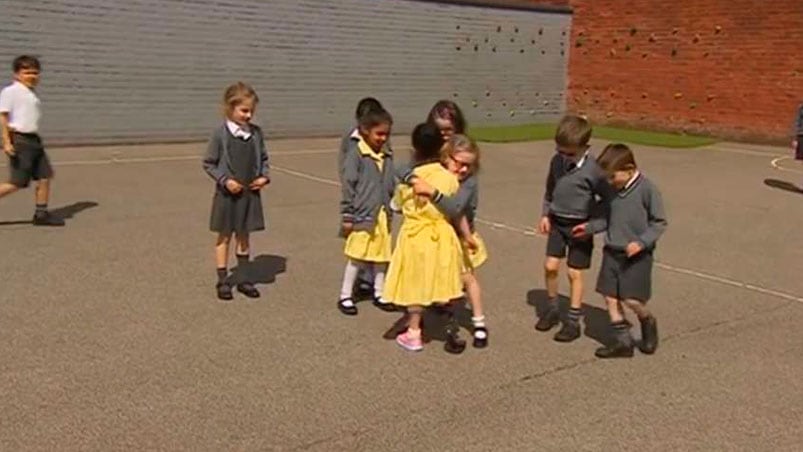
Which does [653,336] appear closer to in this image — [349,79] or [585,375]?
[585,375]

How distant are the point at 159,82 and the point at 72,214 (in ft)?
24.0

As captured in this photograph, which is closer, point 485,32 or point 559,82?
point 485,32

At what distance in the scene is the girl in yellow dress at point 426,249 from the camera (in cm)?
465

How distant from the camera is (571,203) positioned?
5.00 m

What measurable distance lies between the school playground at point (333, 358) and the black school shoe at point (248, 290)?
105mm

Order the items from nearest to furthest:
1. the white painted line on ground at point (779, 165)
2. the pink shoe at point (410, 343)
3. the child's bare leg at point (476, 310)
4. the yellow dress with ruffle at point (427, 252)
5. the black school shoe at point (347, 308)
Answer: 1. the yellow dress with ruffle at point (427, 252)
2. the pink shoe at point (410, 343)
3. the child's bare leg at point (476, 310)
4. the black school shoe at point (347, 308)
5. the white painted line on ground at point (779, 165)

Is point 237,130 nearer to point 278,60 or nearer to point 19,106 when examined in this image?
point 19,106

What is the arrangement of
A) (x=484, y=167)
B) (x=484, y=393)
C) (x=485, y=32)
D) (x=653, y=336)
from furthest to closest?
(x=485, y=32) < (x=484, y=167) < (x=653, y=336) < (x=484, y=393)

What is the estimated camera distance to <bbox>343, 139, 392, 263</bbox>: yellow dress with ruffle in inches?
215

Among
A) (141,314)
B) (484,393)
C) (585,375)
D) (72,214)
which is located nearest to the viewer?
(484,393)

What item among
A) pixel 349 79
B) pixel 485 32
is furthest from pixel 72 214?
pixel 485 32

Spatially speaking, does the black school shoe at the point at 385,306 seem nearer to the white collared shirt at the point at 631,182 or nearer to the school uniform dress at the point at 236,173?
the school uniform dress at the point at 236,173

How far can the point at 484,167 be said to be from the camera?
45.9 ft

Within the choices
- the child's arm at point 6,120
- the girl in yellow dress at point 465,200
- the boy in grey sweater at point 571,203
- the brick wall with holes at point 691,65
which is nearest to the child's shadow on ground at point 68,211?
the child's arm at point 6,120
